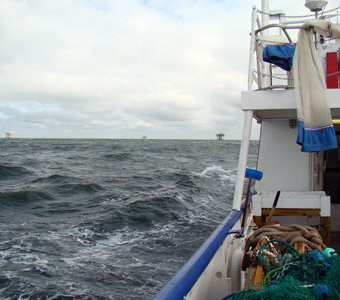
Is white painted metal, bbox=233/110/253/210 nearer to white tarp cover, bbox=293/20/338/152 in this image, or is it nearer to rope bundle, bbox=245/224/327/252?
white tarp cover, bbox=293/20/338/152

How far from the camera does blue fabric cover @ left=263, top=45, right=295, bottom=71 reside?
3916 mm

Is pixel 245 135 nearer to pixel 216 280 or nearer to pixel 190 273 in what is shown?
pixel 216 280

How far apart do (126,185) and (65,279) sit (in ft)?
35.3

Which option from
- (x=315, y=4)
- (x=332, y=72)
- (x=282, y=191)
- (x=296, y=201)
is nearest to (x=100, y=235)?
(x=282, y=191)

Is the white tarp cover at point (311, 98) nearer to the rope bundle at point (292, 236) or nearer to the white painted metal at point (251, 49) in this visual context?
the white painted metal at point (251, 49)

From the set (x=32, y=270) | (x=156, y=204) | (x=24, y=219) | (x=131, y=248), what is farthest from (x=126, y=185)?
(x=32, y=270)

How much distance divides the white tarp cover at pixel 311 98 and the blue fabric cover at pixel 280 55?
144 mm

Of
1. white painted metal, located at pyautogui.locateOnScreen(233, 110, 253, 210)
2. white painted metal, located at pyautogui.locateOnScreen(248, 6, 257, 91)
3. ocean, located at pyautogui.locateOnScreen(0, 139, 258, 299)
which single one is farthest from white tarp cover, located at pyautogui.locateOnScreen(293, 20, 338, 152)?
ocean, located at pyautogui.locateOnScreen(0, 139, 258, 299)

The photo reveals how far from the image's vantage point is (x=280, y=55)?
3994 millimetres

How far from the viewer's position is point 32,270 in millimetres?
6016

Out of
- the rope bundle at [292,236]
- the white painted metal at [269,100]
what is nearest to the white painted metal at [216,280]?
the rope bundle at [292,236]

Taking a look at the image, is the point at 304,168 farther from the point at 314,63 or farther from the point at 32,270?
the point at 32,270

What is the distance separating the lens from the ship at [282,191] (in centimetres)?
227

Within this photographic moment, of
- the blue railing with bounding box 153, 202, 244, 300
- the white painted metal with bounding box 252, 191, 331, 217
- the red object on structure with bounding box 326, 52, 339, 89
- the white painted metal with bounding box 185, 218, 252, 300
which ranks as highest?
the red object on structure with bounding box 326, 52, 339, 89
